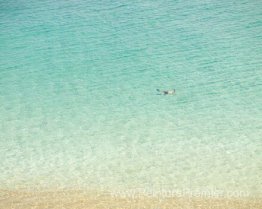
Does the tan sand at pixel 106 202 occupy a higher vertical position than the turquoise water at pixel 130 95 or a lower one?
higher

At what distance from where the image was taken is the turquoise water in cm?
440

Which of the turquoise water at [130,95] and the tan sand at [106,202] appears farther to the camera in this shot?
the turquoise water at [130,95]

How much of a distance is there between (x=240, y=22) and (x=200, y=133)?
3.34 m

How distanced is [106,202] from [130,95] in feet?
7.72

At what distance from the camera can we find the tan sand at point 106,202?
3709mm

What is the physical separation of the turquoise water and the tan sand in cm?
23

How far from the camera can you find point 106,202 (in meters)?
3.82

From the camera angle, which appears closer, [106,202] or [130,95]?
[106,202]

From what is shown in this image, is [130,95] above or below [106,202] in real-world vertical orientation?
below

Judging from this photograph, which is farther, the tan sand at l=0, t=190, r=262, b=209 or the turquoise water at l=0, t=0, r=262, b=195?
the turquoise water at l=0, t=0, r=262, b=195

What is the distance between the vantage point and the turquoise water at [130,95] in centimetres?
440

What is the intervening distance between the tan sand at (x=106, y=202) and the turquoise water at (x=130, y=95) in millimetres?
234

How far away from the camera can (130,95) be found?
588 centimetres

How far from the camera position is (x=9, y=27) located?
26.9 feet
